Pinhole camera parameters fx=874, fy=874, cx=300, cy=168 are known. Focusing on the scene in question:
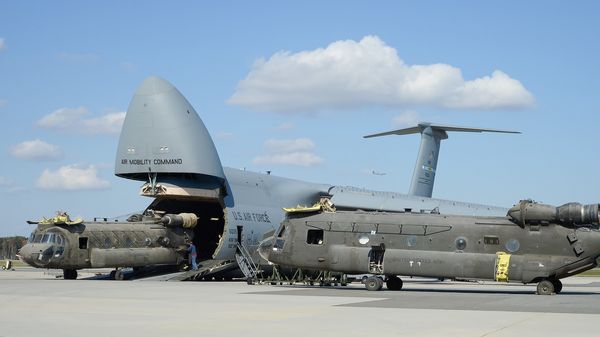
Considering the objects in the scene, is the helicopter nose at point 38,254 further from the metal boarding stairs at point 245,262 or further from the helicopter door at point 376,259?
the helicopter door at point 376,259

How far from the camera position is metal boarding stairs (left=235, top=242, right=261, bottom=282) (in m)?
34.7

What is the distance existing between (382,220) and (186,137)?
9.40 metres

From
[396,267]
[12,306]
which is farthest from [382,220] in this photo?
[12,306]

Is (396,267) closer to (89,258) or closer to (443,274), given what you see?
(443,274)

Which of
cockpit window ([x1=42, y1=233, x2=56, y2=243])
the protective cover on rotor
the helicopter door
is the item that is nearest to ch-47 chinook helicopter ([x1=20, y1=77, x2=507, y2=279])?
cockpit window ([x1=42, y1=233, x2=56, y2=243])

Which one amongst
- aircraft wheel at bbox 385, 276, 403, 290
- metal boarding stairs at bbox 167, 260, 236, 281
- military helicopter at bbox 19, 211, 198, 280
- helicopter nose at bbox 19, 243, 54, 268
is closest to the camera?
aircraft wheel at bbox 385, 276, 403, 290

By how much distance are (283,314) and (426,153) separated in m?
30.6

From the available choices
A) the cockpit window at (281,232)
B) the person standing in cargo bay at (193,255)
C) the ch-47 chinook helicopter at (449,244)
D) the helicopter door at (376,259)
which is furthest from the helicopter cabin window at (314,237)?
the person standing in cargo bay at (193,255)

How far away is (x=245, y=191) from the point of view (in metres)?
37.3

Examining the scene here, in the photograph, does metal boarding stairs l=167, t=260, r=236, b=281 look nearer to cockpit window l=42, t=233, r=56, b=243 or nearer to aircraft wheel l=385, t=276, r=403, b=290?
cockpit window l=42, t=233, r=56, b=243

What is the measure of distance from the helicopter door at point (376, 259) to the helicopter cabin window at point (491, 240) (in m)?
3.20

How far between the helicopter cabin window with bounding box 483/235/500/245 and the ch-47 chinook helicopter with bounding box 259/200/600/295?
30mm

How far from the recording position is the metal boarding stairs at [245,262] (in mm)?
34688

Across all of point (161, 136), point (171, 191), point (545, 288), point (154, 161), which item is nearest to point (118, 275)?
point (171, 191)
